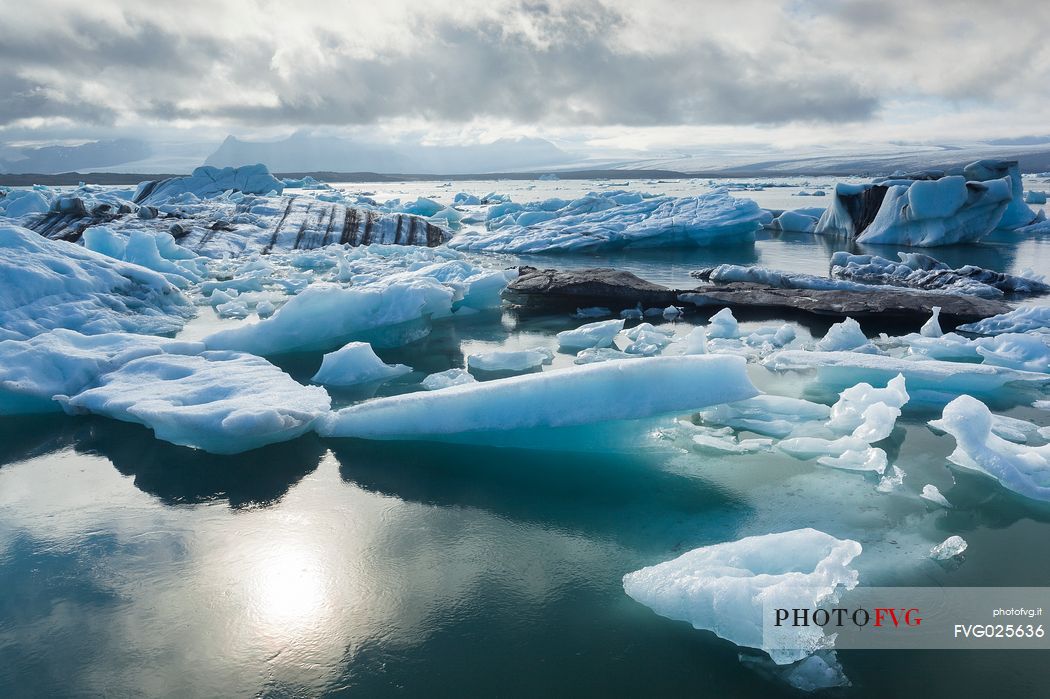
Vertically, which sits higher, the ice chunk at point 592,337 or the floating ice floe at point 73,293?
the floating ice floe at point 73,293

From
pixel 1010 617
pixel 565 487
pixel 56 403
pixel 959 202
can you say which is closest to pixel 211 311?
pixel 56 403

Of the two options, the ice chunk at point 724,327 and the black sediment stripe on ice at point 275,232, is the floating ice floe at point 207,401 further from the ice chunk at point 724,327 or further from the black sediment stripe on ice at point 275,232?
the black sediment stripe on ice at point 275,232

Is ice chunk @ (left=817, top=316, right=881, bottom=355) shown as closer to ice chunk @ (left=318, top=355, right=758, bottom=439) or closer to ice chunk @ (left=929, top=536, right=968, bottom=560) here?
ice chunk @ (left=318, top=355, right=758, bottom=439)

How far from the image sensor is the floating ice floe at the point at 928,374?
5.76 metres

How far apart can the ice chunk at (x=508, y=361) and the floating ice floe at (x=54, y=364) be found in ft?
9.12

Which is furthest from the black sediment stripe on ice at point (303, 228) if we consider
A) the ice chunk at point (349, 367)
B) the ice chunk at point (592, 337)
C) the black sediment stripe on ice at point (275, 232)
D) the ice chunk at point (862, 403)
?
the ice chunk at point (862, 403)

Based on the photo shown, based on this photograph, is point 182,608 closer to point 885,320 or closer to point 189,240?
point 885,320

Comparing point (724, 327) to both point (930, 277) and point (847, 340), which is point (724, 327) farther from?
point (930, 277)

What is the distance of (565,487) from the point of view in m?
4.23

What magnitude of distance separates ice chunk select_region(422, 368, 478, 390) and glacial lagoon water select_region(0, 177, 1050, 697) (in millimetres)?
1214

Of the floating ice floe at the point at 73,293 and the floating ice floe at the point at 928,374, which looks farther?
the floating ice floe at the point at 73,293

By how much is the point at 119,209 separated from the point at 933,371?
19.1 meters

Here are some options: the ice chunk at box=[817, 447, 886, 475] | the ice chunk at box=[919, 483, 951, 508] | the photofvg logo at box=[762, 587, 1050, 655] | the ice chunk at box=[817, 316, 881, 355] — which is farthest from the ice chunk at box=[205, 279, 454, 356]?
the ice chunk at box=[919, 483, 951, 508]

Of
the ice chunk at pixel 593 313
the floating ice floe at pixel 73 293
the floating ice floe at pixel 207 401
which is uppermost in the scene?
the floating ice floe at pixel 73 293
